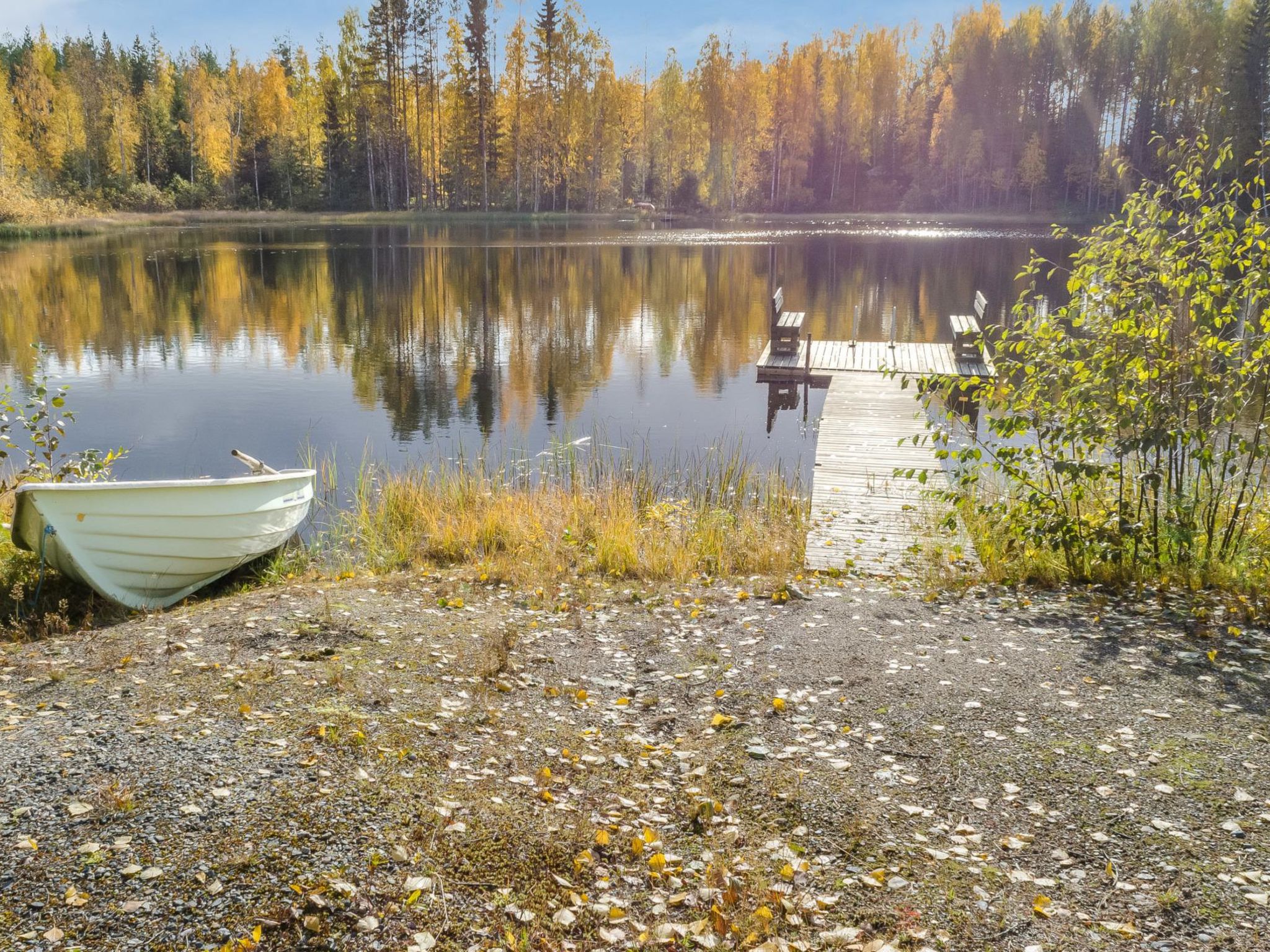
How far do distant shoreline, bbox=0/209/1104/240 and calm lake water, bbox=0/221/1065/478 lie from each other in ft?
22.3

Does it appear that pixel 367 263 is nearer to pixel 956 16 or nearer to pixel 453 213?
pixel 453 213

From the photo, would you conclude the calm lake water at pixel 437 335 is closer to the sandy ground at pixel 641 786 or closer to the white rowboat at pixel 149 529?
the white rowboat at pixel 149 529

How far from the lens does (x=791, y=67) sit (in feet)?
254

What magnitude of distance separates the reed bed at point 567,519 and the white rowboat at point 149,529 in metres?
1.11

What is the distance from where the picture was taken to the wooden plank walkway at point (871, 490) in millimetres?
9422

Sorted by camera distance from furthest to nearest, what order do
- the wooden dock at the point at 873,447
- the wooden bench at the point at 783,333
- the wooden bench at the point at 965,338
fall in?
the wooden bench at the point at 783,333 < the wooden bench at the point at 965,338 < the wooden dock at the point at 873,447

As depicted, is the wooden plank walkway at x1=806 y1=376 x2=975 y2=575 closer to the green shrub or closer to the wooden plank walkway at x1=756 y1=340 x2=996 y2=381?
the green shrub

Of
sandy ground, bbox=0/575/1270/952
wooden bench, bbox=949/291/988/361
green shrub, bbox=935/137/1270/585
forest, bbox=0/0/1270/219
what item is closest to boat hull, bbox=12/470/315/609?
sandy ground, bbox=0/575/1270/952

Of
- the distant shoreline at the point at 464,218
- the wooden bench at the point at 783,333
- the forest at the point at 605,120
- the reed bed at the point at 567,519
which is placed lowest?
the reed bed at the point at 567,519

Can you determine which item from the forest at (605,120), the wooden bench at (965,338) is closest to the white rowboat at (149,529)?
the wooden bench at (965,338)

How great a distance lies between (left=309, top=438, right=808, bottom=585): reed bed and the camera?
376 inches

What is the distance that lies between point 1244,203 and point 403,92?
54.8 meters

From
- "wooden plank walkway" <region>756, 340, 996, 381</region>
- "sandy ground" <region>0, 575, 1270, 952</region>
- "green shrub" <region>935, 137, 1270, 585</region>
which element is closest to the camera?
"sandy ground" <region>0, 575, 1270, 952</region>

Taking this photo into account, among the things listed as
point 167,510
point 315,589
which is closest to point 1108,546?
point 315,589
